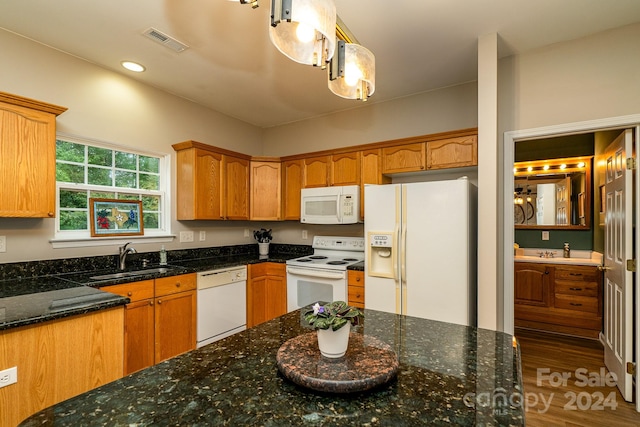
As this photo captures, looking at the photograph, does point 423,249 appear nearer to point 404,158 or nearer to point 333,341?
point 404,158

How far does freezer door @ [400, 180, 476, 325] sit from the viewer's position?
2467 millimetres

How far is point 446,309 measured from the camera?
2.51 m

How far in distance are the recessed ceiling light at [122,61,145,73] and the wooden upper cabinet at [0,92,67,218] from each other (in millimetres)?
779

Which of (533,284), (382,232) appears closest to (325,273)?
(382,232)

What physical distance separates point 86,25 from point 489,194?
10.3ft

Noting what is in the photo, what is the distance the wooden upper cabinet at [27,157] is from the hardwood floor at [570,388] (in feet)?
12.2

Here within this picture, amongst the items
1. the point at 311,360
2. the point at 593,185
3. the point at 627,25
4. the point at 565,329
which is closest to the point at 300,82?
the point at 627,25

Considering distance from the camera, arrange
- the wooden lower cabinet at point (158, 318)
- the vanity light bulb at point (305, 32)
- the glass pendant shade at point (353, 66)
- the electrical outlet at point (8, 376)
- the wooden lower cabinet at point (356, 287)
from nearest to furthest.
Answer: the vanity light bulb at point (305, 32) → the glass pendant shade at point (353, 66) → the electrical outlet at point (8, 376) → the wooden lower cabinet at point (158, 318) → the wooden lower cabinet at point (356, 287)

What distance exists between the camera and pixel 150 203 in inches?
130

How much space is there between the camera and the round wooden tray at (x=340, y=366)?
2.77 feet

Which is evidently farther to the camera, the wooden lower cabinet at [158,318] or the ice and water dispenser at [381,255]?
the ice and water dispenser at [381,255]

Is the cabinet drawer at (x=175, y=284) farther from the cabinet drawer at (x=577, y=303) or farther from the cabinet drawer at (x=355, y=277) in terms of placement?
the cabinet drawer at (x=577, y=303)

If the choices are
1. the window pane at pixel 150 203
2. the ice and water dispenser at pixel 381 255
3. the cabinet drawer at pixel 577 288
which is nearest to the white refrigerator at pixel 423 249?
the ice and water dispenser at pixel 381 255

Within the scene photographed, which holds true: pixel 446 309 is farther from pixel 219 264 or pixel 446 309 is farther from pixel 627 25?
pixel 627 25
